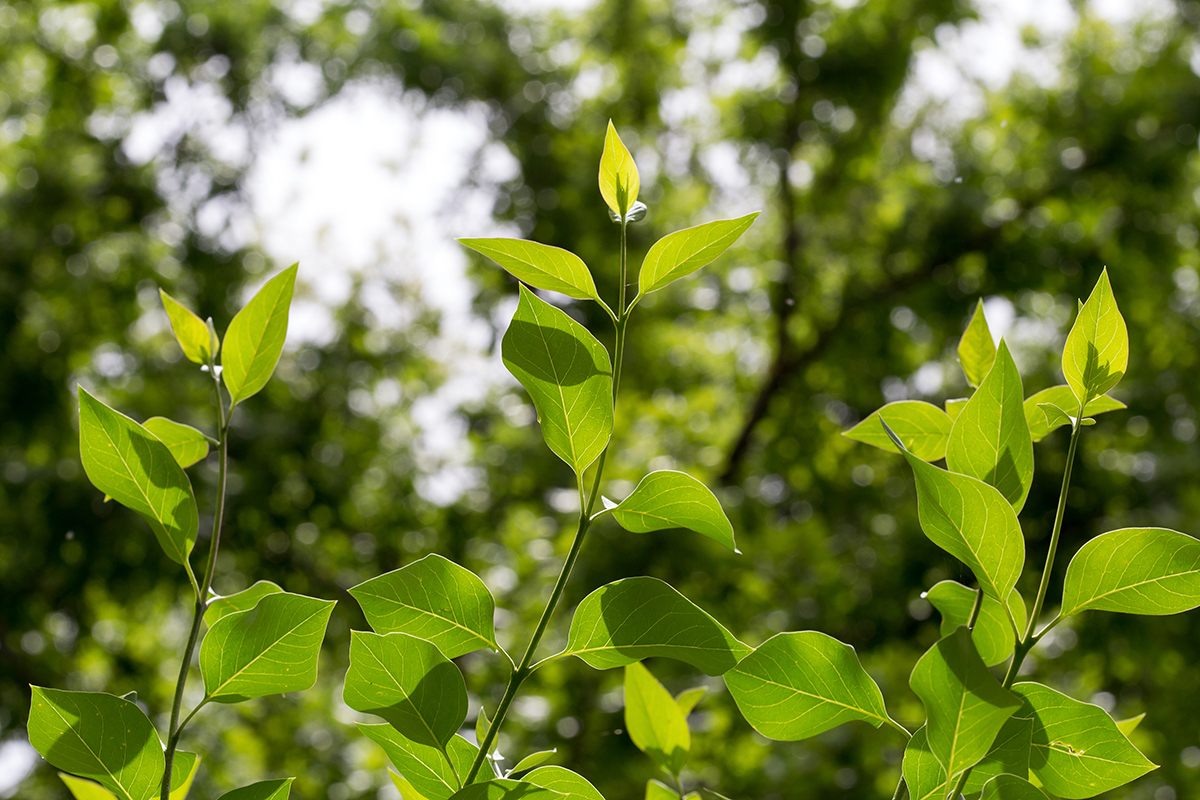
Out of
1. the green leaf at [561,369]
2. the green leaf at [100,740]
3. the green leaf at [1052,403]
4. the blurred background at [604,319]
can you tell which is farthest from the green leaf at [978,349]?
the blurred background at [604,319]

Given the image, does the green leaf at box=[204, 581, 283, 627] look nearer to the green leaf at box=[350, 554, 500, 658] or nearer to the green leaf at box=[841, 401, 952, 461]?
the green leaf at box=[350, 554, 500, 658]

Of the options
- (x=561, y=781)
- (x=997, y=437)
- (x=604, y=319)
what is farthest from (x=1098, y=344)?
(x=604, y=319)

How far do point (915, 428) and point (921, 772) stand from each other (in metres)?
0.09

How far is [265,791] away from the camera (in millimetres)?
163

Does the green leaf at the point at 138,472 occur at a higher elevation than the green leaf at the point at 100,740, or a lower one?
higher

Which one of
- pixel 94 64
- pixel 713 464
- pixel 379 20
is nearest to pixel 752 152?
pixel 713 464

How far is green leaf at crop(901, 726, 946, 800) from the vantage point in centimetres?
16

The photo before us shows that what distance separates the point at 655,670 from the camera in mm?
1503

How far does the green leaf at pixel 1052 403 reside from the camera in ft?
0.61

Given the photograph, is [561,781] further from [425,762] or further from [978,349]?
[978,349]

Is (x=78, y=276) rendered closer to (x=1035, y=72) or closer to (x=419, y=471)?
(x=419, y=471)

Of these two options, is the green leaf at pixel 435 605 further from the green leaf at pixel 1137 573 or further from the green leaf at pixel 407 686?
the green leaf at pixel 1137 573

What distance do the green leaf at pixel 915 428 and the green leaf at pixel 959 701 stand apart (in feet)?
0.26

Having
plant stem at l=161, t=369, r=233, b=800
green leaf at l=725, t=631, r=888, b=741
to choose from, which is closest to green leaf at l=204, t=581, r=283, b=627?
plant stem at l=161, t=369, r=233, b=800
